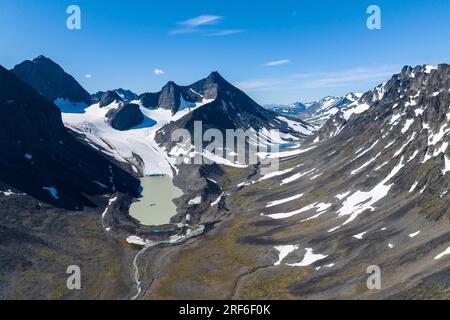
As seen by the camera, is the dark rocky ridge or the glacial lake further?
the glacial lake

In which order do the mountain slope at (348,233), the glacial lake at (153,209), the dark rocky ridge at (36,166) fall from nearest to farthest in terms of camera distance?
the mountain slope at (348,233) → the dark rocky ridge at (36,166) → the glacial lake at (153,209)

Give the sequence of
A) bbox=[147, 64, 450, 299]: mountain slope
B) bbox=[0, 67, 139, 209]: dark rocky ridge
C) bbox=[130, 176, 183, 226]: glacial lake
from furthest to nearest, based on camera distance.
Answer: bbox=[130, 176, 183, 226]: glacial lake, bbox=[0, 67, 139, 209]: dark rocky ridge, bbox=[147, 64, 450, 299]: mountain slope

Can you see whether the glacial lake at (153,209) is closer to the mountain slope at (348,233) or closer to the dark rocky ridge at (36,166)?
the dark rocky ridge at (36,166)

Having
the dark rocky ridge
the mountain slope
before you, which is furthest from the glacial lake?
the mountain slope

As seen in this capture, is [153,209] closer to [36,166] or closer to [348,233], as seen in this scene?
[36,166]

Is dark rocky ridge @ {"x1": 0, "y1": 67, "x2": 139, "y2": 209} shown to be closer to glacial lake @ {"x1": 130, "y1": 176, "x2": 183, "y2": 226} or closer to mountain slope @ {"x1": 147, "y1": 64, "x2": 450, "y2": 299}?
glacial lake @ {"x1": 130, "y1": 176, "x2": 183, "y2": 226}

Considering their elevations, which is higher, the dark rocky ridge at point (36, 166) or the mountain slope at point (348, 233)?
the dark rocky ridge at point (36, 166)

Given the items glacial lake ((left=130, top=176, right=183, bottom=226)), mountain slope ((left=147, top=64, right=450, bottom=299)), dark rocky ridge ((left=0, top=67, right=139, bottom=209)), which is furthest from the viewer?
A: glacial lake ((left=130, top=176, right=183, bottom=226))

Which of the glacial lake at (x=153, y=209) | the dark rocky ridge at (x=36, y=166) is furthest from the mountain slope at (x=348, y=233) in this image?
the dark rocky ridge at (x=36, y=166)

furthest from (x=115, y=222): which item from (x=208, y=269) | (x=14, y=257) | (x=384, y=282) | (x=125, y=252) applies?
(x=384, y=282)

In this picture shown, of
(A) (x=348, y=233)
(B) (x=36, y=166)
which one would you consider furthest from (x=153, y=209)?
(A) (x=348, y=233)

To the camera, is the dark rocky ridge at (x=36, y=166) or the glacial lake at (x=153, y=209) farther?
the glacial lake at (x=153, y=209)

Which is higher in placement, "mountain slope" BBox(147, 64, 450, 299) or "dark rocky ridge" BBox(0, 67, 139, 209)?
"dark rocky ridge" BBox(0, 67, 139, 209)
